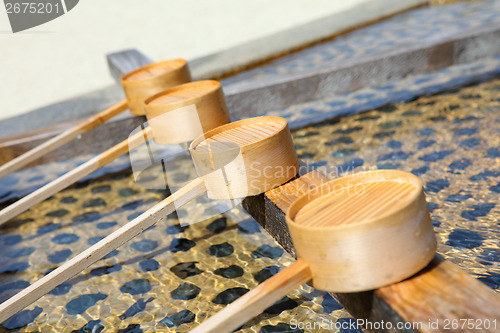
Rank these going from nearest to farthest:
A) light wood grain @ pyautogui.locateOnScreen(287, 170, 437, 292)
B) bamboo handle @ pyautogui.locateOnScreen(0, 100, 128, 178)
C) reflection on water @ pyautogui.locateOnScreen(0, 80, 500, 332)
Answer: light wood grain @ pyautogui.locateOnScreen(287, 170, 437, 292) < reflection on water @ pyautogui.locateOnScreen(0, 80, 500, 332) < bamboo handle @ pyautogui.locateOnScreen(0, 100, 128, 178)

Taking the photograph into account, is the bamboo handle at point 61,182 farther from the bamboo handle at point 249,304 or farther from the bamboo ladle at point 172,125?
the bamboo handle at point 249,304

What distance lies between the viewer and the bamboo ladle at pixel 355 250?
1391mm

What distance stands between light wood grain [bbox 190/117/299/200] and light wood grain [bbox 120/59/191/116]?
1139 millimetres

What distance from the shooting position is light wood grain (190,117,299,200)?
2043 mm

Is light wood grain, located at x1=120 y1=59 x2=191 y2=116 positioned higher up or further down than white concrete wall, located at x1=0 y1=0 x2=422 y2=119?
further down

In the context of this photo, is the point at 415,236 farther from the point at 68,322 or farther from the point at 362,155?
the point at 362,155

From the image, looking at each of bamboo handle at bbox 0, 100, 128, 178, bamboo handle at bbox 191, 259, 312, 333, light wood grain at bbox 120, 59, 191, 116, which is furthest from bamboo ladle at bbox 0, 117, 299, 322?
bamboo handle at bbox 0, 100, 128, 178

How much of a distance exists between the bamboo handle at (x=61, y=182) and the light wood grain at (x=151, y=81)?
0.46 metres

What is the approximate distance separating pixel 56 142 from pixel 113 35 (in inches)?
236

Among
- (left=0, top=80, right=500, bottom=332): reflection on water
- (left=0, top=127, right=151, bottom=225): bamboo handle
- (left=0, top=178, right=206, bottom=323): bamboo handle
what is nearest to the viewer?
(left=0, top=178, right=206, bottom=323): bamboo handle

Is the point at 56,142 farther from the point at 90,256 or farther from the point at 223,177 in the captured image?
the point at 223,177

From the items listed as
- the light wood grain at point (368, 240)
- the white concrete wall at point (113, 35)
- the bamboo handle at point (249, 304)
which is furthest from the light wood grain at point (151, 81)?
the white concrete wall at point (113, 35)

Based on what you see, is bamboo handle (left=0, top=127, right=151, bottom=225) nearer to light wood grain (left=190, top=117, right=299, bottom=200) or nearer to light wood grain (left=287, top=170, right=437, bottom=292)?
light wood grain (left=190, top=117, right=299, bottom=200)
